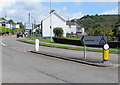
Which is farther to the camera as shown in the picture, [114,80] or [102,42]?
[102,42]

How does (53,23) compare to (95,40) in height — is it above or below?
above

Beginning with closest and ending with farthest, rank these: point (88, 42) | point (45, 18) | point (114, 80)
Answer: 1. point (114, 80)
2. point (88, 42)
3. point (45, 18)

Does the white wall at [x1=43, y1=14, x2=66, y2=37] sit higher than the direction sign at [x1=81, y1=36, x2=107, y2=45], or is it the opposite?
the white wall at [x1=43, y1=14, x2=66, y2=37]

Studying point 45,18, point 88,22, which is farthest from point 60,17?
point 88,22

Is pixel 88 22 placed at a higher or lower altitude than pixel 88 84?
higher

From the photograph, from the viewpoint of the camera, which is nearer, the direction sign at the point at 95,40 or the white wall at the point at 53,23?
the direction sign at the point at 95,40

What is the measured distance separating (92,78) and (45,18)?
70901 mm

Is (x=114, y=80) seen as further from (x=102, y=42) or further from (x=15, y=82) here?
(x=102, y=42)

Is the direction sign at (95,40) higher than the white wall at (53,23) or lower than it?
lower

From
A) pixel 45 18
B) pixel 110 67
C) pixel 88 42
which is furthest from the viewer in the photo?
pixel 45 18

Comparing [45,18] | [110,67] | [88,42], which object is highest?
[45,18]

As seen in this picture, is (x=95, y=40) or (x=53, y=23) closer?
(x=95, y=40)

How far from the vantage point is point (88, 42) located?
46.7ft

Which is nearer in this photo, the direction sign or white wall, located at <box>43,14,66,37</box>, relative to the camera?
the direction sign
